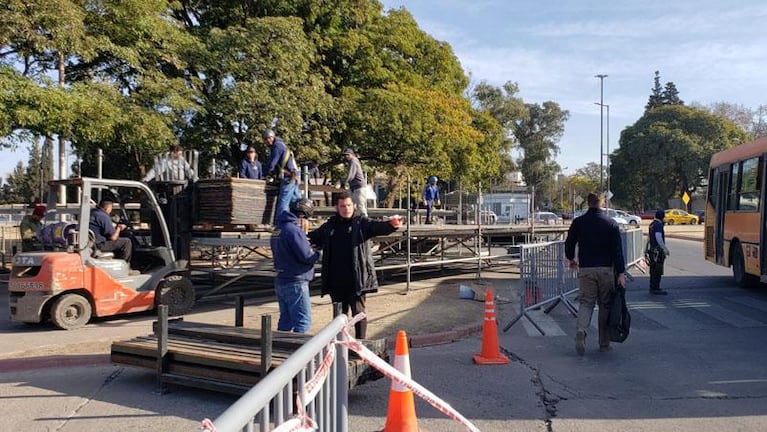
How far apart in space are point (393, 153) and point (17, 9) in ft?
42.1

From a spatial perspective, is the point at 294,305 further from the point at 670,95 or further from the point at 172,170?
the point at 670,95

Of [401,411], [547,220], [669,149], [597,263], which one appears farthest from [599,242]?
[669,149]

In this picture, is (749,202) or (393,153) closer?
(749,202)

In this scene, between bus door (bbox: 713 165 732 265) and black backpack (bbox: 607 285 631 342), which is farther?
bus door (bbox: 713 165 732 265)

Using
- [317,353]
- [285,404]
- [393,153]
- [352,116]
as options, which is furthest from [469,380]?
[393,153]

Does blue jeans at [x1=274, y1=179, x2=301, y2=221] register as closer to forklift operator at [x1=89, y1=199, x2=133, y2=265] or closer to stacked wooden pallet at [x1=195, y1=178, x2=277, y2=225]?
stacked wooden pallet at [x1=195, y1=178, x2=277, y2=225]

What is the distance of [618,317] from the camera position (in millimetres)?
7305

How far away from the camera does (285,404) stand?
2.52 meters

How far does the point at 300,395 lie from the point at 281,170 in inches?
344

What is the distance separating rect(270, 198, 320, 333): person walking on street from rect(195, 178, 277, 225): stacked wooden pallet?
4156 mm

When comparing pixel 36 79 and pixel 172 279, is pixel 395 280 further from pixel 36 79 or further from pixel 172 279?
pixel 36 79

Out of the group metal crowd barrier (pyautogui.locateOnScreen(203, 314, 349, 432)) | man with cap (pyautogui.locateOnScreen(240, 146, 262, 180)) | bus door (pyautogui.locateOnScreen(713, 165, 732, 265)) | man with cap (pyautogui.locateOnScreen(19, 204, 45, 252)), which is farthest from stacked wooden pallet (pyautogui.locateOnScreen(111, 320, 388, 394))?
bus door (pyautogui.locateOnScreen(713, 165, 732, 265))

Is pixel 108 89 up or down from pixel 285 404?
up

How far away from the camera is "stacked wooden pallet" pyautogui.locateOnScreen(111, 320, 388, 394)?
5422mm
